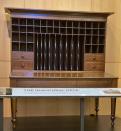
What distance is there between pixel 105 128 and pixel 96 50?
154 centimetres

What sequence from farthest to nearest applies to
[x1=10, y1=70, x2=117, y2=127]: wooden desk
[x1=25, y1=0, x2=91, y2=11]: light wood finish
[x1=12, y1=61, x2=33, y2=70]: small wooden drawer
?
[x1=25, y1=0, x2=91, y2=11]: light wood finish → [x1=12, y1=61, x2=33, y2=70]: small wooden drawer → [x1=10, y1=70, x2=117, y2=127]: wooden desk

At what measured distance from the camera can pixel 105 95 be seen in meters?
3.50

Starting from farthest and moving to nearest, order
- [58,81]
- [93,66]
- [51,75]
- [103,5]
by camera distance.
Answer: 1. [103,5]
2. [93,66]
3. [51,75]
4. [58,81]

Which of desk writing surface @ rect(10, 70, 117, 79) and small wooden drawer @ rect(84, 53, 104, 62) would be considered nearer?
desk writing surface @ rect(10, 70, 117, 79)

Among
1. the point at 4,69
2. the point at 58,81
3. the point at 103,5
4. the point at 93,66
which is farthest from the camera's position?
the point at 103,5

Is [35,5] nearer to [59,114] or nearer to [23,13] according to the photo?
[23,13]

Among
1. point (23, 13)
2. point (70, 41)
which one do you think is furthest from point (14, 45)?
point (70, 41)

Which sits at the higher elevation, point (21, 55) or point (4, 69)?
point (21, 55)

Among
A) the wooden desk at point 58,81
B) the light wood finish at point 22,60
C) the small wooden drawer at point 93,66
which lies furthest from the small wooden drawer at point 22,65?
the small wooden drawer at point 93,66

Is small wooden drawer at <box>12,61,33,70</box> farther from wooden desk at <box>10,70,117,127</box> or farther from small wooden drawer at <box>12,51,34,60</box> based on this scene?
wooden desk at <box>10,70,117,127</box>

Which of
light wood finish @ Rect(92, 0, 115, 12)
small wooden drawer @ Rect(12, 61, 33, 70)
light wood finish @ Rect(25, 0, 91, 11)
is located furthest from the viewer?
light wood finish @ Rect(92, 0, 115, 12)

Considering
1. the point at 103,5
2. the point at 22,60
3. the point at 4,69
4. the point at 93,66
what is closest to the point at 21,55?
the point at 22,60

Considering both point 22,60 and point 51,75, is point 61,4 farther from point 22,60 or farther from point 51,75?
point 51,75

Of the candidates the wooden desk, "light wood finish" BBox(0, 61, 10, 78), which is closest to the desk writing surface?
the wooden desk
